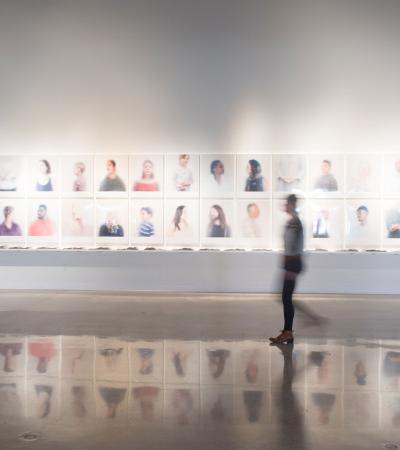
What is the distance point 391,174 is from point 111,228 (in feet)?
20.3

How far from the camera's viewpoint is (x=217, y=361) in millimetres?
7145

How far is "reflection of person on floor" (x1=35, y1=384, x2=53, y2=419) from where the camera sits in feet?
17.6

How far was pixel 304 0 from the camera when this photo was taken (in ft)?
38.4

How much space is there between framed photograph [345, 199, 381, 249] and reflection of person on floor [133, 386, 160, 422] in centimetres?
701

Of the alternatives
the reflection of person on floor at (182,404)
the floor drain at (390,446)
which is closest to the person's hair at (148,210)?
the reflection of person on floor at (182,404)

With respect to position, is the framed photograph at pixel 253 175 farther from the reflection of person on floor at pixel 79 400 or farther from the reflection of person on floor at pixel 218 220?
the reflection of person on floor at pixel 79 400

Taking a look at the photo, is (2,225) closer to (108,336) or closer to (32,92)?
(32,92)

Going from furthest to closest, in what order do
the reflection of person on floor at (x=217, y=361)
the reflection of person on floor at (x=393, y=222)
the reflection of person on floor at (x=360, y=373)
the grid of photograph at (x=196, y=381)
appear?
1. the reflection of person on floor at (x=393, y=222)
2. the reflection of person on floor at (x=217, y=361)
3. the reflection of person on floor at (x=360, y=373)
4. the grid of photograph at (x=196, y=381)

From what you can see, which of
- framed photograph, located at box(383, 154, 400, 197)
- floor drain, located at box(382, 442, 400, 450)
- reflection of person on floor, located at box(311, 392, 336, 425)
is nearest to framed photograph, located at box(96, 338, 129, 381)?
reflection of person on floor, located at box(311, 392, 336, 425)

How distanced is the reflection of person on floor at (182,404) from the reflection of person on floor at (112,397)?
57cm

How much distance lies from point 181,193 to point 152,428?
7.42 meters

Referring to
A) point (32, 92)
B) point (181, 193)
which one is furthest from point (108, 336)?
point (32, 92)

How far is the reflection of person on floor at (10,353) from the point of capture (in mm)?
6840

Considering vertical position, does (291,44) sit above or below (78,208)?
above
